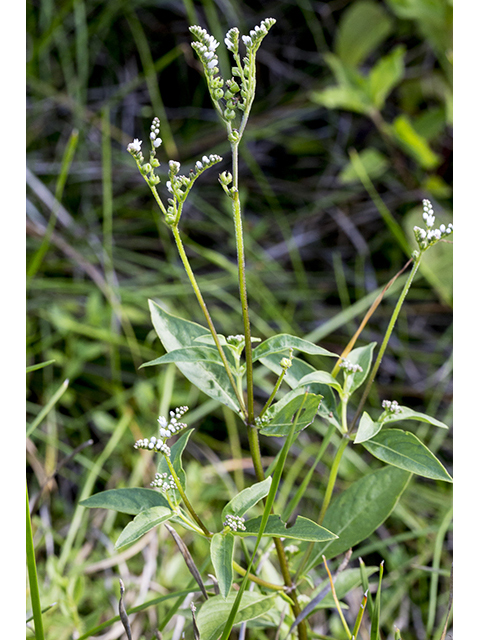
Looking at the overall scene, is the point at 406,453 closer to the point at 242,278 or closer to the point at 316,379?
the point at 316,379

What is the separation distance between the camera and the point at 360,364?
1.90ft

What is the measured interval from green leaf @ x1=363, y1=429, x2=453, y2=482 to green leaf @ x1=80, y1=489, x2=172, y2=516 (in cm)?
22

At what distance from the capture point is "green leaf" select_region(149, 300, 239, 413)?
1.77ft

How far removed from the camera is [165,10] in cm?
182

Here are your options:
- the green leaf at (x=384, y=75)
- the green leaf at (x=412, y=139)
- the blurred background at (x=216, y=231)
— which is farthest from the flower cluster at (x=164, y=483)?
the green leaf at (x=384, y=75)

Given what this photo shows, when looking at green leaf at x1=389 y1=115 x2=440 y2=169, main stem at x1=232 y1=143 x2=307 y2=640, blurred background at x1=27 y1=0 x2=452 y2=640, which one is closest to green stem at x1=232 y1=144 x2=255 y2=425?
main stem at x1=232 y1=143 x2=307 y2=640

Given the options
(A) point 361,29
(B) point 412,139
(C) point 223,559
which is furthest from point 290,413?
A: (A) point 361,29

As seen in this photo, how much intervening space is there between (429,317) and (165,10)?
1.39m

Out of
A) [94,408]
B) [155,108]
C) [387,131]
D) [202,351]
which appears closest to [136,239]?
[155,108]

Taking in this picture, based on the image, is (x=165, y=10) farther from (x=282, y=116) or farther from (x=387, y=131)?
(x=387, y=131)

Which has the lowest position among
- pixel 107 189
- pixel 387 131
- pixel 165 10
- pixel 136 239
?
pixel 136 239

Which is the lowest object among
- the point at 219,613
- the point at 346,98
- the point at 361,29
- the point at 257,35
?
the point at 219,613

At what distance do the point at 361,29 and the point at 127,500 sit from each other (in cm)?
164

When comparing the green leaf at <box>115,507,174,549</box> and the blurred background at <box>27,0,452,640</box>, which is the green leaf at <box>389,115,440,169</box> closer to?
the blurred background at <box>27,0,452,640</box>
